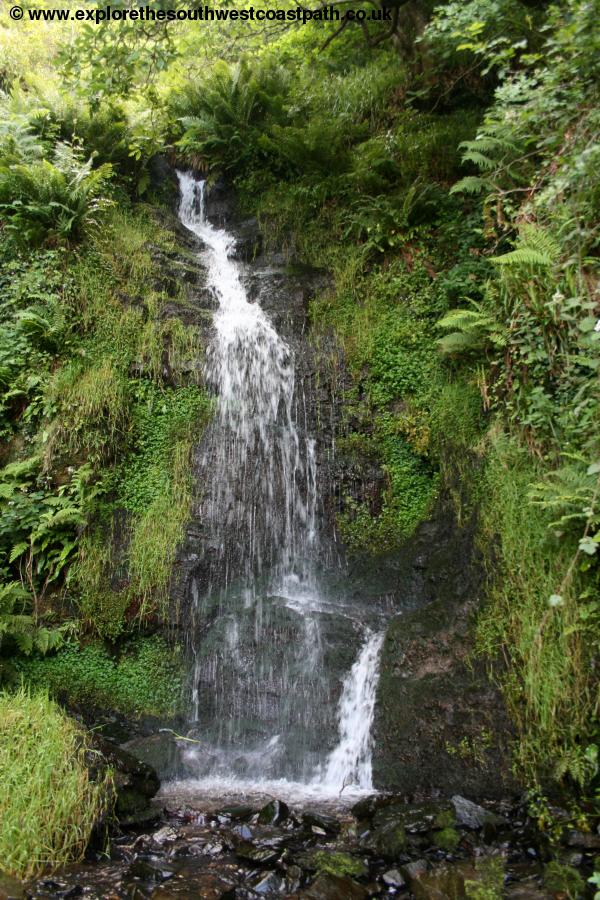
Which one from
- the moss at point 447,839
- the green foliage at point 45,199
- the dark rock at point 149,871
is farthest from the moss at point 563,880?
the green foliage at point 45,199

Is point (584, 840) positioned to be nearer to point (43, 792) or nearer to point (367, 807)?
point (367, 807)

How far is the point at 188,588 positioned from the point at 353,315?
4259 mm

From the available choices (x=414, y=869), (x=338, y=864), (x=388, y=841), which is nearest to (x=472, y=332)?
(x=388, y=841)

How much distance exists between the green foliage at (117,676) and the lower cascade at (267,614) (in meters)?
0.28

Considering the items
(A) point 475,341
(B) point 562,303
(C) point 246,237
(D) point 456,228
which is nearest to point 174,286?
(C) point 246,237

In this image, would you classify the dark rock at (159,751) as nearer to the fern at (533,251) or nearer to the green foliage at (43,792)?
A: the green foliage at (43,792)

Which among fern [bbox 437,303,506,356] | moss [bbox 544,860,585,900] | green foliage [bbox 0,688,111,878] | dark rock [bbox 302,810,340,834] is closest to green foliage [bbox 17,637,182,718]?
green foliage [bbox 0,688,111,878]

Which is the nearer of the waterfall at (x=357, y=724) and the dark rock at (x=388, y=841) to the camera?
the dark rock at (x=388, y=841)

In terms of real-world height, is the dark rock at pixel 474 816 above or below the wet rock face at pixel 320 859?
above

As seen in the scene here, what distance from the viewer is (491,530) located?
5.32m

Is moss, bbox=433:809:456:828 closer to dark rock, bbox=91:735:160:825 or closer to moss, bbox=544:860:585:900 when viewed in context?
moss, bbox=544:860:585:900

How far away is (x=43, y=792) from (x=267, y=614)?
8.81ft

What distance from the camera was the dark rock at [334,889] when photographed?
340 centimetres

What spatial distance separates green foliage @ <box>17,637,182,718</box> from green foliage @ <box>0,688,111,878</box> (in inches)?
55.1
